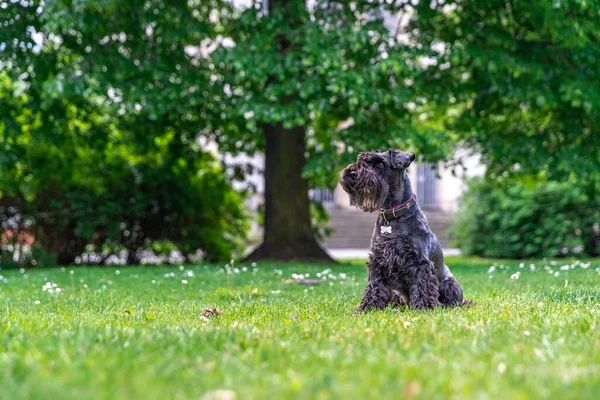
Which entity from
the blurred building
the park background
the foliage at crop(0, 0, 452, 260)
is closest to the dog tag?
the park background

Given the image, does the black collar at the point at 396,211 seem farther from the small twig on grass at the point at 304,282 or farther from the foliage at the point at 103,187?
the foliage at the point at 103,187

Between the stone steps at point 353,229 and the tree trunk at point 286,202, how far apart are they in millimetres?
9234

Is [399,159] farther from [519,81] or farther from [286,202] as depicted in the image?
[286,202]

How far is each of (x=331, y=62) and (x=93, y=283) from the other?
4.76 meters

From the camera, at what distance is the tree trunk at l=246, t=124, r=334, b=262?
13.2 meters

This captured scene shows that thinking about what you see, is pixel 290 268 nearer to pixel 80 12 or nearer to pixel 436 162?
pixel 436 162

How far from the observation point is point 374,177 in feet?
17.0

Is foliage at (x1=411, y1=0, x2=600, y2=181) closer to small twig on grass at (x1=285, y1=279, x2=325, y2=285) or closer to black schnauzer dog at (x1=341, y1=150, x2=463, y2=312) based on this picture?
small twig on grass at (x1=285, y1=279, x2=325, y2=285)

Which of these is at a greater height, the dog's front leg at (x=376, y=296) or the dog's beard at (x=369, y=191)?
the dog's beard at (x=369, y=191)

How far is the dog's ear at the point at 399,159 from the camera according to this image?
5.30m

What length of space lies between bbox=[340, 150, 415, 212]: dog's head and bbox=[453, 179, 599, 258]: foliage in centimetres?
1101

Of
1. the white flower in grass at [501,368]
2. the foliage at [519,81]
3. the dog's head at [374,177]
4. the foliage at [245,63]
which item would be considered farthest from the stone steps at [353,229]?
the white flower in grass at [501,368]

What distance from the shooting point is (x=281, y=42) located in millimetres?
11805

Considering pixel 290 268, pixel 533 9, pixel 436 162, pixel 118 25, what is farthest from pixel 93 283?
pixel 533 9
